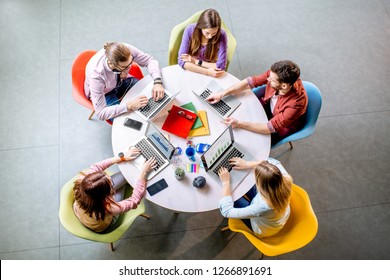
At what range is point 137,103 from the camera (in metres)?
2.50

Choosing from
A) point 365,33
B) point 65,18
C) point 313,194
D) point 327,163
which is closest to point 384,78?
point 365,33

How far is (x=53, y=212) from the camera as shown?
3006 mm

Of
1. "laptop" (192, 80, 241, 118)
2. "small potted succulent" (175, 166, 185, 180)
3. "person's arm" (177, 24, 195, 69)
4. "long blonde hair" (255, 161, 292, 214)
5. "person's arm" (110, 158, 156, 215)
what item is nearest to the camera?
"long blonde hair" (255, 161, 292, 214)

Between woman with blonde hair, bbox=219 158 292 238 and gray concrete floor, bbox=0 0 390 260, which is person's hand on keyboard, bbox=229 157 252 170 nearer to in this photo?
woman with blonde hair, bbox=219 158 292 238

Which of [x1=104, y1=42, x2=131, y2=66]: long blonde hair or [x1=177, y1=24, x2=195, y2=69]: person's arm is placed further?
[x1=177, y1=24, x2=195, y2=69]: person's arm

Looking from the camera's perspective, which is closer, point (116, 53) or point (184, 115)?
point (116, 53)

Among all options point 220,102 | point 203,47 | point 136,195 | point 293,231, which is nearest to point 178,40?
point 203,47

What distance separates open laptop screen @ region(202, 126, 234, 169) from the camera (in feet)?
7.34

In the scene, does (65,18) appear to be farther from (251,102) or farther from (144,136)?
(251,102)

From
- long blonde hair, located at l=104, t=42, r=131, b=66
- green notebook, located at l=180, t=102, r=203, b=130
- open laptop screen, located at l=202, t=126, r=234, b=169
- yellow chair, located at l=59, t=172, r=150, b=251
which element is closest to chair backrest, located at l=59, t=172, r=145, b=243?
yellow chair, located at l=59, t=172, r=150, b=251

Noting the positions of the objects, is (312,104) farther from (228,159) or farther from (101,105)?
(101,105)

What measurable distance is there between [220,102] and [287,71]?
1.90ft

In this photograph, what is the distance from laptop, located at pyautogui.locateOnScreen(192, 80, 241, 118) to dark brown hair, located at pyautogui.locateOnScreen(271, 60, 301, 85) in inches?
16.6

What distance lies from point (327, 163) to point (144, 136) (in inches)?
75.6
